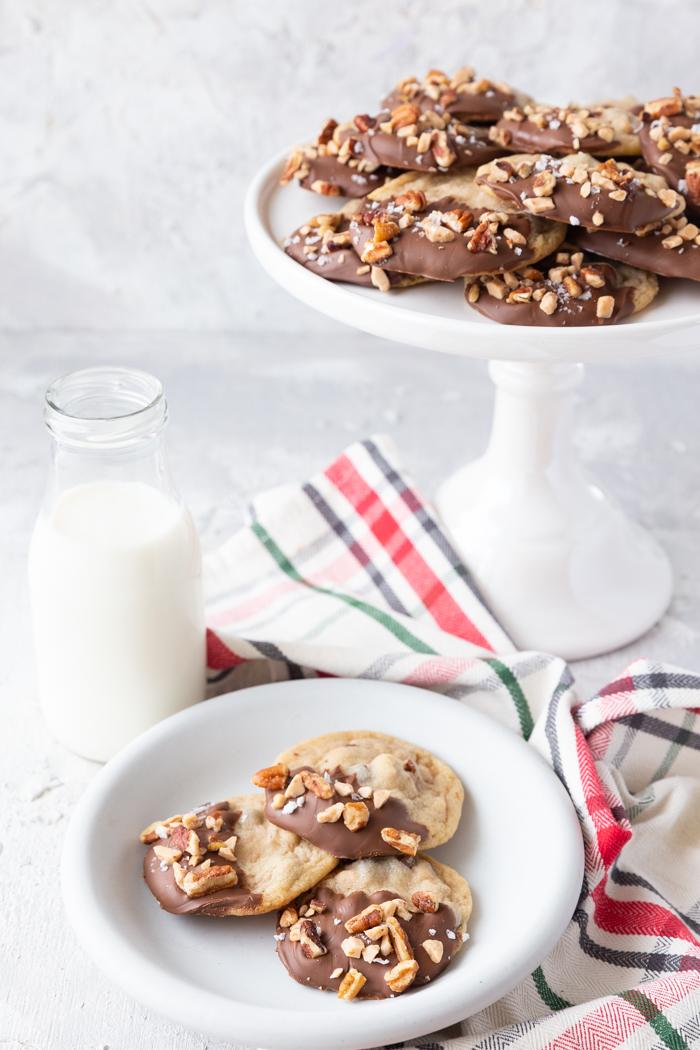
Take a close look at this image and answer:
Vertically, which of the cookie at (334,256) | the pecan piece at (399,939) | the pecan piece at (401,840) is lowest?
the pecan piece at (399,939)

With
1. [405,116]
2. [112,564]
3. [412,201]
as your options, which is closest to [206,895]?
[112,564]

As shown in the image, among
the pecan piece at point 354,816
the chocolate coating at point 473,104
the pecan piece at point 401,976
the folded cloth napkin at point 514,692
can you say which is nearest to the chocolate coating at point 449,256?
the chocolate coating at point 473,104

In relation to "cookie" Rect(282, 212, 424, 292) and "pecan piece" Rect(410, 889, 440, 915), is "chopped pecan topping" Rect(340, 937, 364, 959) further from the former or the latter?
"cookie" Rect(282, 212, 424, 292)

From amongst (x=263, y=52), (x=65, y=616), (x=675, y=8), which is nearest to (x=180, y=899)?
(x=65, y=616)

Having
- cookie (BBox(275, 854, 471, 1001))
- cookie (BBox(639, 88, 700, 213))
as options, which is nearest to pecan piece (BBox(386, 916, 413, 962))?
cookie (BBox(275, 854, 471, 1001))

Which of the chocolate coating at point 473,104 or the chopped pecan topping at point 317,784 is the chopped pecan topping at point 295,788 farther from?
the chocolate coating at point 473,104

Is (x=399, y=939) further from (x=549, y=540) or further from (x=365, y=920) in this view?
(x=549, y=540)
